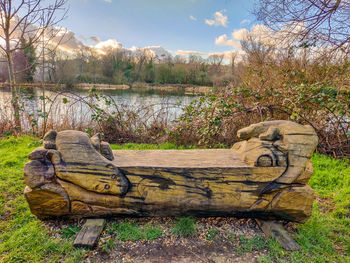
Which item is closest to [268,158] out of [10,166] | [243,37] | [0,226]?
[0,226]

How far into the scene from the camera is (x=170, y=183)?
189cm

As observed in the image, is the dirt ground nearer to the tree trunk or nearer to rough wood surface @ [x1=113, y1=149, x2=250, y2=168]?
rough wood surface @ [x1=113, y1=149, x2=250, y2=168]

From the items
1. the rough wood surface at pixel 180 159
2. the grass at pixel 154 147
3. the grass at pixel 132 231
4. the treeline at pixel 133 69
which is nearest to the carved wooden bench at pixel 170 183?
the rough wood surface at pixel 180 159

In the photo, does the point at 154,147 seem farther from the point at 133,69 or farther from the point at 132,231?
the point at 133,69

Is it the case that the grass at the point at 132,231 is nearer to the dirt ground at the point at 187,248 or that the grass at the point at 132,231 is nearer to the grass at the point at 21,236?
the dirt ground at the point at 187,248

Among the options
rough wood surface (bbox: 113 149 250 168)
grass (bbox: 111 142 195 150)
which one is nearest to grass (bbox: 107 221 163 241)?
rough wood surface (bbox: 113 149 250 168)

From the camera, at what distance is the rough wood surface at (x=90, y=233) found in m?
1.69

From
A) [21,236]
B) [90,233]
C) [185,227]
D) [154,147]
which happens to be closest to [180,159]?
[185,227]

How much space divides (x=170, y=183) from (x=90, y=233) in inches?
33.4

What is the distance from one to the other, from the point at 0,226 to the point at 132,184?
141cm

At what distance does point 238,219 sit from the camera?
7.06 ft

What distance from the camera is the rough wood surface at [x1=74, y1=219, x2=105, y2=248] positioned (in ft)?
5.55

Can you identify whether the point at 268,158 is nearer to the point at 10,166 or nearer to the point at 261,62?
the point at 10,166

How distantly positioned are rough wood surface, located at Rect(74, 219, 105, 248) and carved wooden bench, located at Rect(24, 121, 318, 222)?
8 cm
